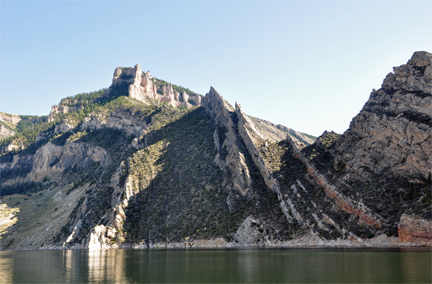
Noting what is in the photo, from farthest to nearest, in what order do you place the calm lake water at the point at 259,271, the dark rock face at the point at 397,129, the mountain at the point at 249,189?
the dark rock face at the point at 397,129, the mountain at the point at 249,189, the calm lake water at the point at 259,271

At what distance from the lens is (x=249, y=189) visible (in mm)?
109438

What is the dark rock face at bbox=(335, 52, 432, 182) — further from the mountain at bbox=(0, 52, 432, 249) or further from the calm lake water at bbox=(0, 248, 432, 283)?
the calm lake water at bbox=(0, 248, 432, 283)

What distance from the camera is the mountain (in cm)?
7931

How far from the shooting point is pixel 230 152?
12606 centimetres

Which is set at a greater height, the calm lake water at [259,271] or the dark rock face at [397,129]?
the dark rock face at [397,129]

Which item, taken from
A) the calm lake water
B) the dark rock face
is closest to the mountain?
the dark rock face

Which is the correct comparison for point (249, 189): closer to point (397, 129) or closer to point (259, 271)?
point (397, 129)

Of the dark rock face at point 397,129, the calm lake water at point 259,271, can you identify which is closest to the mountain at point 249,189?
the dark rock face at point 397,129

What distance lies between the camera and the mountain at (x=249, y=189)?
260 feet

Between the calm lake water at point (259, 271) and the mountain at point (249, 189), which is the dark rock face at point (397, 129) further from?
the calm lake water at point (259, 271)

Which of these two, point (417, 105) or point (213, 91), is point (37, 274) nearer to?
point (417, 105)

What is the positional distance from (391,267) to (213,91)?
451 ft

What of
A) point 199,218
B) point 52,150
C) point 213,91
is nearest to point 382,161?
point 199,218

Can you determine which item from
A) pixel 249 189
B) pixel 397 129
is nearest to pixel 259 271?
pixel 397 129
